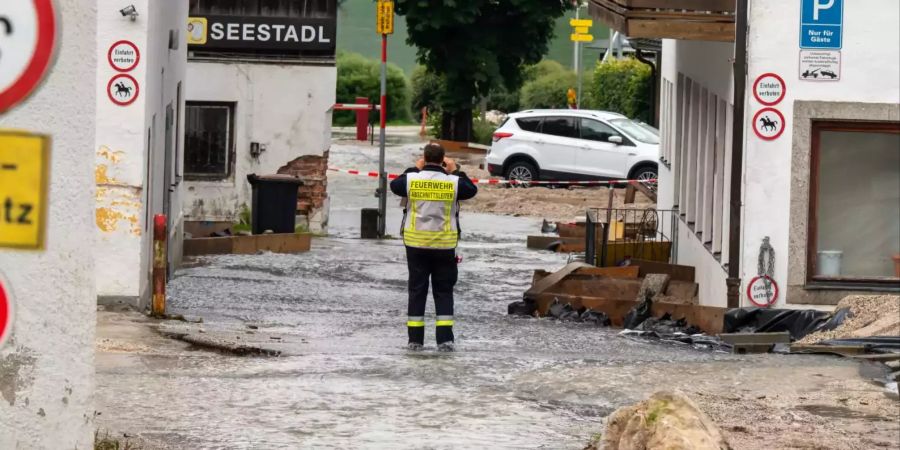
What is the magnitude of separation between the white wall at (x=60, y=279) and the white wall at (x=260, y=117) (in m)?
21.6

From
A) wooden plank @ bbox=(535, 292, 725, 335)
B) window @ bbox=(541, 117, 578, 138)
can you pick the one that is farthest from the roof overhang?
window @ bbox=(541, 117, 578, 138)

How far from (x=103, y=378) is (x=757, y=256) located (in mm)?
6674

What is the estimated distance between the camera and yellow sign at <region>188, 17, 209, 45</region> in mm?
26188

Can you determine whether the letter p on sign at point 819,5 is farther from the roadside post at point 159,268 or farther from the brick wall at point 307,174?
the brick wall at point 307,174

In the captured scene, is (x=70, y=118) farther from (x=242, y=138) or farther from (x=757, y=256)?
(x=242, y=138)

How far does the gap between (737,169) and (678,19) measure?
5.23ft

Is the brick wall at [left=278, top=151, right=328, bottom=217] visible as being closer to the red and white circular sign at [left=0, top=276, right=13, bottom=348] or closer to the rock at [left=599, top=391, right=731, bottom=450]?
the rock at [left=599, top=391, right=731, bottom=450]

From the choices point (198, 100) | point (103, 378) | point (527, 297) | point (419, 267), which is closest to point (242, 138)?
point (198, 100)

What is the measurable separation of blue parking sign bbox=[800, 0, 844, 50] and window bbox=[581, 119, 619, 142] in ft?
70.4

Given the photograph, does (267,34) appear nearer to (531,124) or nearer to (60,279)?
(531,124)

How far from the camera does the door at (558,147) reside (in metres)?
35.7

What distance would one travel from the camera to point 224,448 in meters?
7.78

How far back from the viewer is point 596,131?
35.7 m

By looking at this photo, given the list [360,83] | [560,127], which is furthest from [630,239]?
[360,83]
